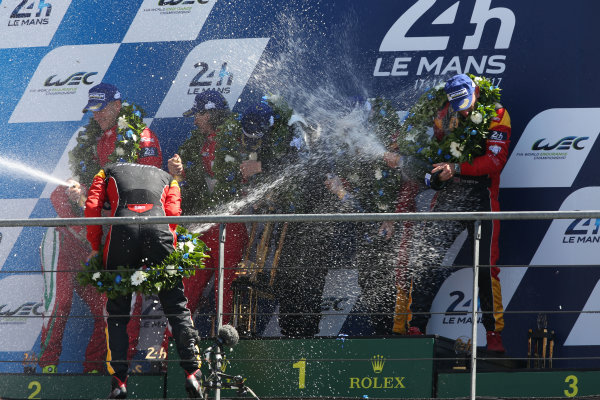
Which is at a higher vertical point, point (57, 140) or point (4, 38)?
point (4, 38)

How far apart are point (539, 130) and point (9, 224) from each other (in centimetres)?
420

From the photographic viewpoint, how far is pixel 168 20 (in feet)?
24.3

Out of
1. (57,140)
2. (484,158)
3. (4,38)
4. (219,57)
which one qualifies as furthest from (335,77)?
(4,38)

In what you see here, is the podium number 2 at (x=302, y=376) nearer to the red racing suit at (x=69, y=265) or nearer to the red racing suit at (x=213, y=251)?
the red racing suit at (x=213, y=251)

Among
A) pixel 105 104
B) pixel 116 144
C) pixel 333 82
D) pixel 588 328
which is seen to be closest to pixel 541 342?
pixel 588 328

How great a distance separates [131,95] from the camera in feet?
24.3

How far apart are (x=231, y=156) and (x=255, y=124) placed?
0.32 meters

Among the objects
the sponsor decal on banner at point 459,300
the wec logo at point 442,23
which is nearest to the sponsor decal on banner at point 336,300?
the sponsor decal on banner at point 459,300

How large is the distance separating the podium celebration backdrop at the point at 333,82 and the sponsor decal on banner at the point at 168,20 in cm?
1

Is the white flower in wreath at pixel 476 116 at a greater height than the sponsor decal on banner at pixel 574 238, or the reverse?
the white flower in wreath at pixel 476 116

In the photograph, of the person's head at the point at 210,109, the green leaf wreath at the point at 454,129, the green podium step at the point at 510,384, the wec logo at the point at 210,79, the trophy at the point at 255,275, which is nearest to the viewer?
the green podium step at the point at 510,384

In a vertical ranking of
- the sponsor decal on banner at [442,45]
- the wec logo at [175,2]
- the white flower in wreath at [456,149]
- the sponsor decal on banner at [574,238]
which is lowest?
the sponsor decal on banner at [574,238]

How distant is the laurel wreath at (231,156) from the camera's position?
700 cm

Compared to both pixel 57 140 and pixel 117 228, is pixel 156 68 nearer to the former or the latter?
pixel 57 140
